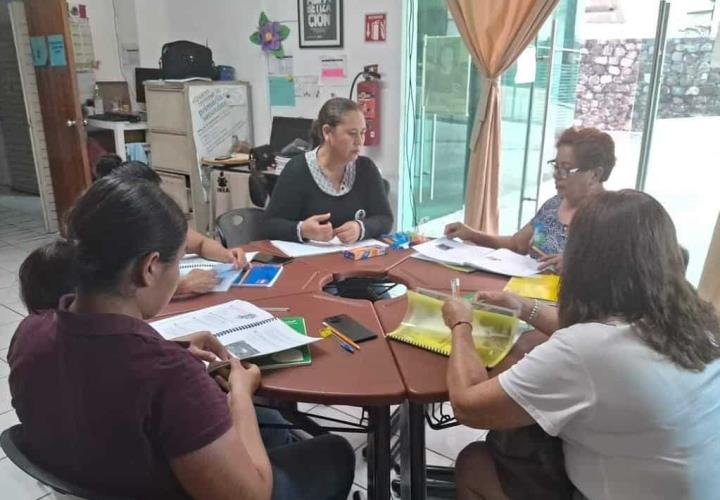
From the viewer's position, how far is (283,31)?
3980mm

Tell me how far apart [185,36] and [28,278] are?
3.96 meters

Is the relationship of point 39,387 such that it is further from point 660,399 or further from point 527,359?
point 660,399

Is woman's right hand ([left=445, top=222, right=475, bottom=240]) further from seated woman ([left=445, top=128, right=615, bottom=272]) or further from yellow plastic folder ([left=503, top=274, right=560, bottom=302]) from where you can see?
yellow plastic folder ([left=503, top=274, right=560, bottom=302])

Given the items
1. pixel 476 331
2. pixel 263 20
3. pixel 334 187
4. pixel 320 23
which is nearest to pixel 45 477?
pixel 476 331

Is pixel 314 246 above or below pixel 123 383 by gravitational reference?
below

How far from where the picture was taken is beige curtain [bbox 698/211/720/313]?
253cm

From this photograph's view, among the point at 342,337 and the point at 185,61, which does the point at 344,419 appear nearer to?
the point at 342,337

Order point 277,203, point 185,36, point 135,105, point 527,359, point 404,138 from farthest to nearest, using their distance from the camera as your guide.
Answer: point 135,105 → point 185,36 → point 404,138 → point 277,203 → point 527,359

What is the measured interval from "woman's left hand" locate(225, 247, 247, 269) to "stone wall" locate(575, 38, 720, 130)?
Answer: 2.30 m

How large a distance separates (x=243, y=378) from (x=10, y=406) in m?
1.88

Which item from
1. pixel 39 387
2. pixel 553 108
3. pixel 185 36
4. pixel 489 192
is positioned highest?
pixel 185 36

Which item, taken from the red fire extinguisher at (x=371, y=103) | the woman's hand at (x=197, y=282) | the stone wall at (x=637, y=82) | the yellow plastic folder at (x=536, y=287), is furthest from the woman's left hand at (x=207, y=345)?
the stone wall at (x=637, y=82)

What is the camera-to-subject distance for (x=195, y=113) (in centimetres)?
414

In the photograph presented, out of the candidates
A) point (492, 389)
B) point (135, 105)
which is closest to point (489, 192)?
point (492, 389)
